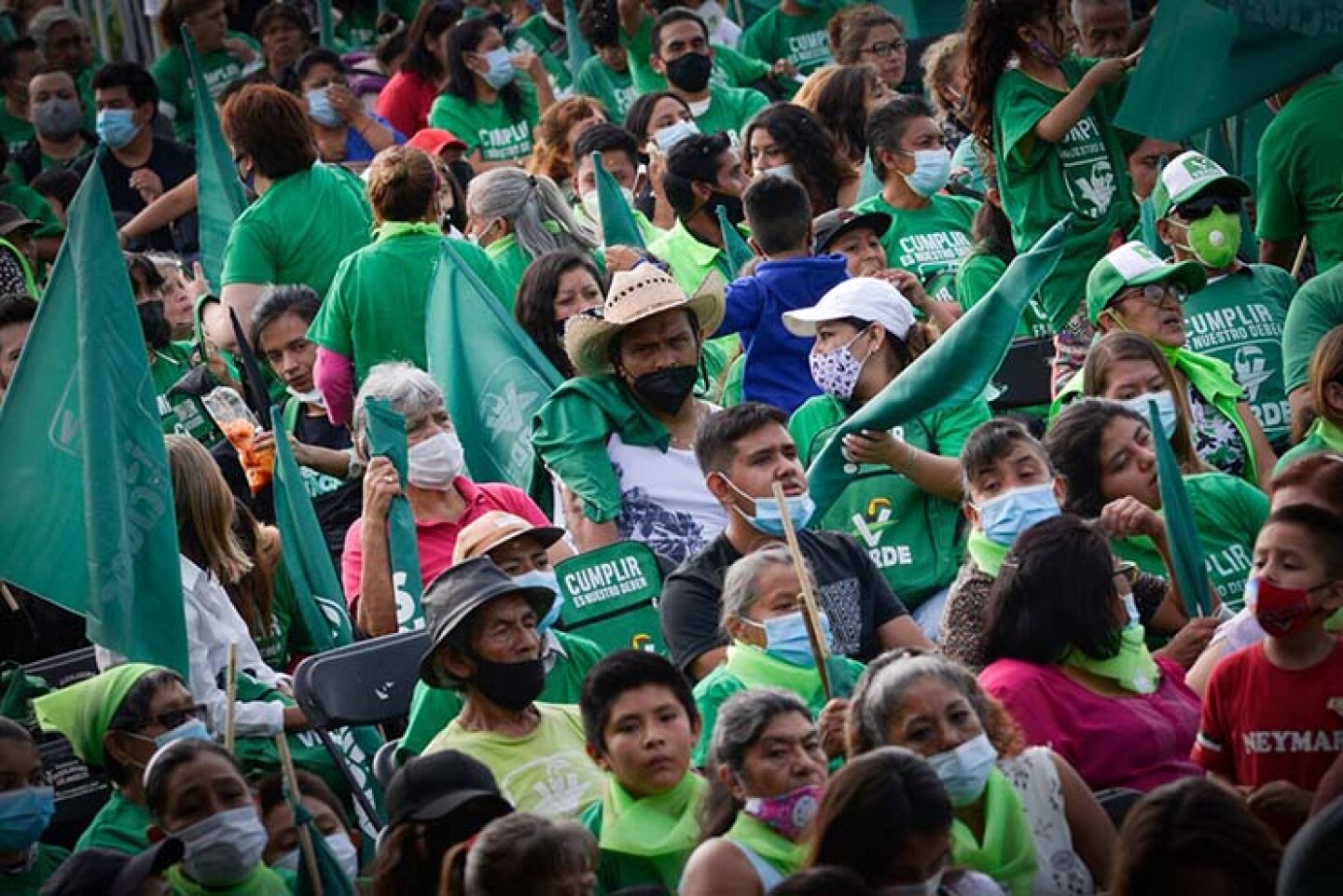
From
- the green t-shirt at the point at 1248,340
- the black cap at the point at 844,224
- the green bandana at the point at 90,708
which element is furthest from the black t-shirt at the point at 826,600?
the black cap at the point at 844,224

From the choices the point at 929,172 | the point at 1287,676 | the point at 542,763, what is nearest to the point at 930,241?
the point at 929,172

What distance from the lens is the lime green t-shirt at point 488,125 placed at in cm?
1550

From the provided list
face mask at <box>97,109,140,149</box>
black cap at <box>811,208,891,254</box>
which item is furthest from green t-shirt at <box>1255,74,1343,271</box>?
face mask at <box>97,109,140,149</box>

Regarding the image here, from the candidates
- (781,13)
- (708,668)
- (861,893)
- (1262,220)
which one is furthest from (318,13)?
(861,893)

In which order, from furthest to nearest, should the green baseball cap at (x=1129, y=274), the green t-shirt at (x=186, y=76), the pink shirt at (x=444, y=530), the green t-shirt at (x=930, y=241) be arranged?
the green t-shirt at (x=186, y=76)
the green t-shirt at (x=930, y=241)
the green baseball cap at (x=1129, y=274)
the pink shirt at (x=444, y=530)

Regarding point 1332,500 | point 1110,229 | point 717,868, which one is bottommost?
point 717,868

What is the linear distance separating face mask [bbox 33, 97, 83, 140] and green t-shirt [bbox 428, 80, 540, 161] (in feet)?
7.26

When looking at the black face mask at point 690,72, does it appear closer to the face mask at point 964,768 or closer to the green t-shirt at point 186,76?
the green t-shirt at point 186,76

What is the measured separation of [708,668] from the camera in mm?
8398

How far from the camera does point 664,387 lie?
975 centimetres

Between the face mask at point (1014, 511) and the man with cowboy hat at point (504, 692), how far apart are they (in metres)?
1.25

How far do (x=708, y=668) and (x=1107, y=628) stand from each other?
49.4 inches

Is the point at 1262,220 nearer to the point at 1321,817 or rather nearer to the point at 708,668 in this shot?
the point at 708,668

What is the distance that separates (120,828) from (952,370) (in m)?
2.79
